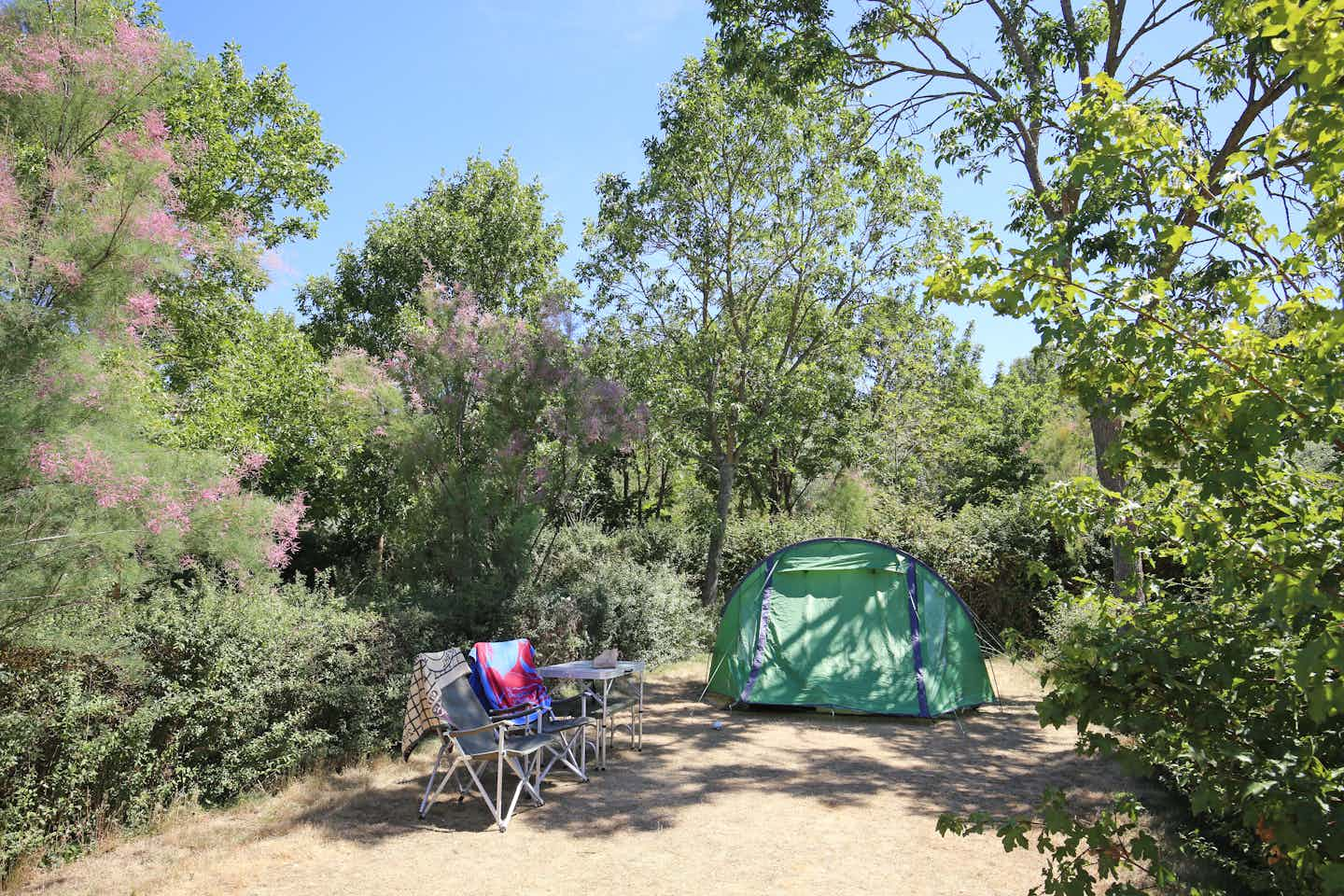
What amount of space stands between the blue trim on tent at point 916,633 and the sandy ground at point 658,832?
0.84 meters

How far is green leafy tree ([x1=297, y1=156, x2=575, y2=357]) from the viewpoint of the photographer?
1692 centimetres

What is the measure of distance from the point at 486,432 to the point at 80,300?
14.7ft

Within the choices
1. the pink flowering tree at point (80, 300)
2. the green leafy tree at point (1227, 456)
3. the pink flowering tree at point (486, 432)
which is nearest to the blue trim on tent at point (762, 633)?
the pink flowering tree at point (486, 432)

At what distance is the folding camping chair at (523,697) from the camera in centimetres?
595

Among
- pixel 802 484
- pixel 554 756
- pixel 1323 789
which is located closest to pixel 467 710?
pixel 554 756

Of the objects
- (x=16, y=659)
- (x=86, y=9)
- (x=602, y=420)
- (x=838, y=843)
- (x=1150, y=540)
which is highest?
(x=86, y=9)

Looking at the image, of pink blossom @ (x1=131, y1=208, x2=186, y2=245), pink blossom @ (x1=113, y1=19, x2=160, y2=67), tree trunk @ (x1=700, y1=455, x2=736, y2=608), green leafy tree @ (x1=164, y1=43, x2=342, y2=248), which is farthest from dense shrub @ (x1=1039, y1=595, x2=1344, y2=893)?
green leafy tree @ (x1=164, y1=43, x2=342, y2=248)

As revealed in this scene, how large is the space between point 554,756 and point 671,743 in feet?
5.02

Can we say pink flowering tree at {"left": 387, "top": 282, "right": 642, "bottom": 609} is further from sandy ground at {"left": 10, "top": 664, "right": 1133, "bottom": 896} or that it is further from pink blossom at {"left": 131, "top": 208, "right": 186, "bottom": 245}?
pink blossom at {"left": 131, "top": 208, "right": 186, "bottom": 245}

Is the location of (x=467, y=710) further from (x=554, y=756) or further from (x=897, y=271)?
(x=897, y=271)

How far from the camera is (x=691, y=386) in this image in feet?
39.5

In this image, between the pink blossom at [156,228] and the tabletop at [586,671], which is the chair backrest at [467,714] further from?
the pink blossom at [156,228]

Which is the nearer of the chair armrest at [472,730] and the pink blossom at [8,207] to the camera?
the pink blossom at [8,207]

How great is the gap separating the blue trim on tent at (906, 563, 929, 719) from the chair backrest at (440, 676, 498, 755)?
448 centimetres
